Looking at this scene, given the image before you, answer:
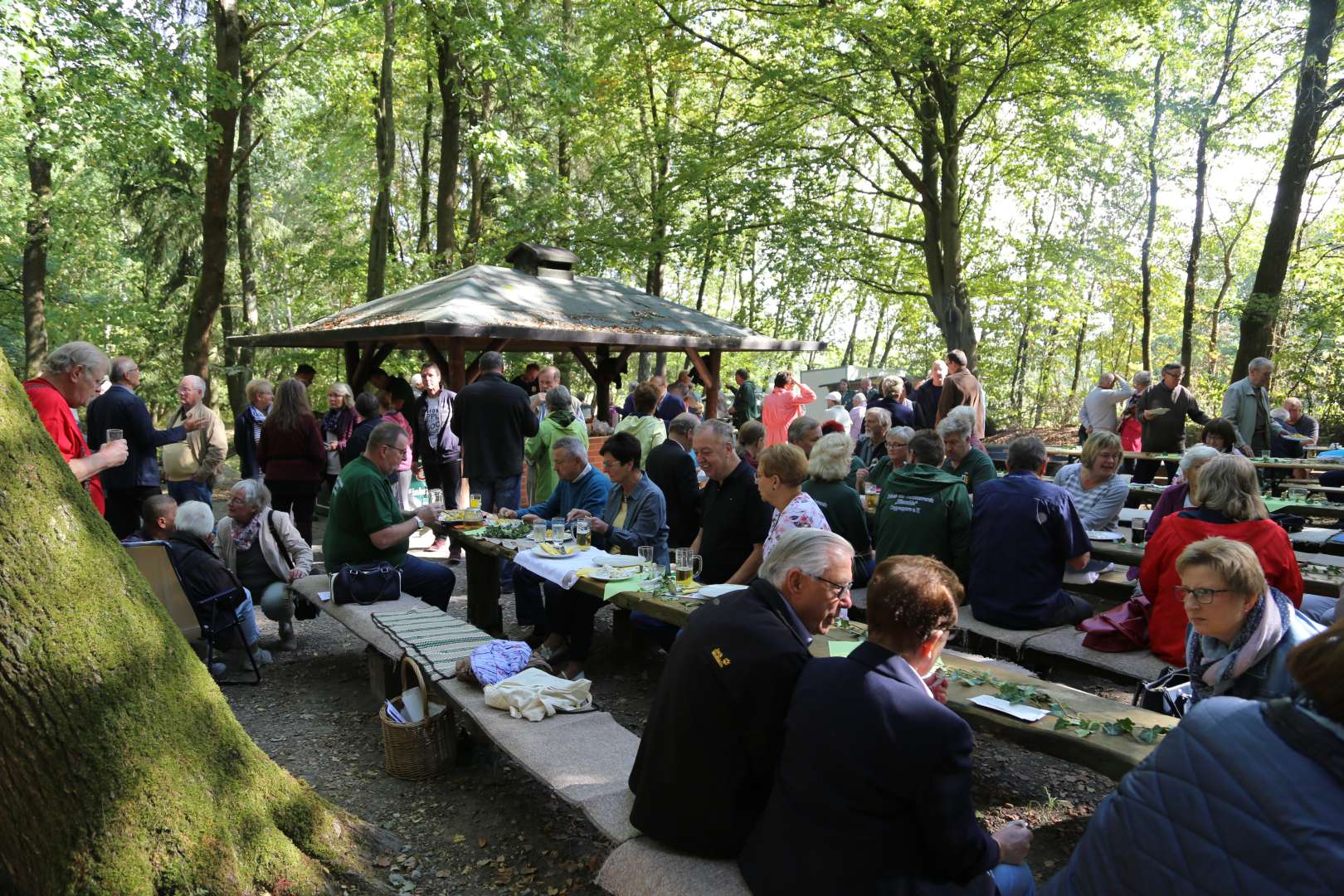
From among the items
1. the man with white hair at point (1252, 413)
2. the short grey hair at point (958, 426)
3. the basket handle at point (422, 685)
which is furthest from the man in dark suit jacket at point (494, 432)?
the man with white hair at point (1252, 413)

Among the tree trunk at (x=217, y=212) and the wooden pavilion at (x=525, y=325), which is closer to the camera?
the wooden pavilion at (x=525, y=325)

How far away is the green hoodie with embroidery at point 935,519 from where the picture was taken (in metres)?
5.14

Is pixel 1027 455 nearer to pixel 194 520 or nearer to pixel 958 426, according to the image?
A: pixel 958 426

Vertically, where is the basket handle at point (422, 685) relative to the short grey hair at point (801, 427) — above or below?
below

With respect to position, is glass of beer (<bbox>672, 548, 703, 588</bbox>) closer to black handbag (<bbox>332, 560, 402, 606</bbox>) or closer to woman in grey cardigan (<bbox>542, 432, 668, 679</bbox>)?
woman in grey cardigan (<bbox>542, 432, 668, 679</bbox>)

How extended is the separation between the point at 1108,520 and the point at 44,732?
600cm

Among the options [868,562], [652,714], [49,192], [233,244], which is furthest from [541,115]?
[652,714]

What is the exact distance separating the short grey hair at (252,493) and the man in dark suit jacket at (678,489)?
8.38 feet

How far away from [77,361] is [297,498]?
2787 millimetres

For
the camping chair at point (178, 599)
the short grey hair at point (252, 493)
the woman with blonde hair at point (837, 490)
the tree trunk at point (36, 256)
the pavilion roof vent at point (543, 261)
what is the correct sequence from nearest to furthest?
the camping chair at point (178, 599) → the woman with blonde hair at point (837, 490) → the short grey hair at point (252, 493) → the pavilion roof vent at point (543, 261) → the tree trunk at point (36, 256)

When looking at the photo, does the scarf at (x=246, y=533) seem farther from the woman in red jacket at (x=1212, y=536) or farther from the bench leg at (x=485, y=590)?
the woman in red jacket at (x=1212, y=536)

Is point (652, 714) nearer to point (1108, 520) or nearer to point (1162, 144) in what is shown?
point (1108, 520)

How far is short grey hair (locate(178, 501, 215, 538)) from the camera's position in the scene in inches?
202

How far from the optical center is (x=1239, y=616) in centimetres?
288
